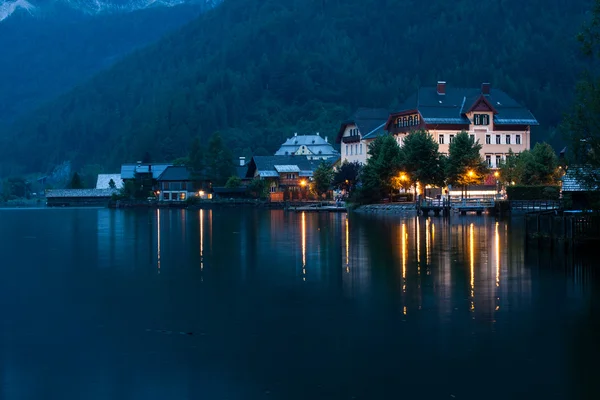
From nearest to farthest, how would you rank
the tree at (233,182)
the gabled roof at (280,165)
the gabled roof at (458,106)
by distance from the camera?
the gabled roof at (458,106) < the gabled roof at (280,165) < the tree at (233,182)

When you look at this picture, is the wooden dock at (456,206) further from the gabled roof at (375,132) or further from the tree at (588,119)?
the tree at (588,119)

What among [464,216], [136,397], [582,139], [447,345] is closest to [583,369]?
[447,345]

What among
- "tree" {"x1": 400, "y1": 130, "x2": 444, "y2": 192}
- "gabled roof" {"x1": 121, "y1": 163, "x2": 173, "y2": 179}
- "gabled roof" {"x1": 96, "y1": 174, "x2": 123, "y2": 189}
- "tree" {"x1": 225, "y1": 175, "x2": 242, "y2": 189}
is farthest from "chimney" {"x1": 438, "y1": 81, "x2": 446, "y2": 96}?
"gabled roof" {"x1": 96, "y1": 174, "x2": 123, "y2": 189}

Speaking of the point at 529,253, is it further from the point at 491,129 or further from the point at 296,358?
the point at 491,129

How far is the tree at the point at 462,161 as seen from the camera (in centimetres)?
8656

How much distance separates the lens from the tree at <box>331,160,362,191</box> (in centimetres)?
10681

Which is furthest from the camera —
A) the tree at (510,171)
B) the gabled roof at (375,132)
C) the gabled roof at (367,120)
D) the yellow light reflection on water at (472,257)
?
the gabled roof at (367,120)

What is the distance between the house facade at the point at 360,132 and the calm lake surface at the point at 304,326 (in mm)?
73002

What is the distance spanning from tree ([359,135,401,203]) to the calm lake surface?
167 ft

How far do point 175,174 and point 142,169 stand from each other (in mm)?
19341

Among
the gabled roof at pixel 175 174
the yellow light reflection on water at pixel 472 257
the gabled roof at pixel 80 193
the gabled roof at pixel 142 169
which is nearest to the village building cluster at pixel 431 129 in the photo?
the gabled roof at pixel 175 174

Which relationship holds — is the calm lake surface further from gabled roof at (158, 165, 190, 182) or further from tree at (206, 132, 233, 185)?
gabled roof at (158, 165, 190, 182)

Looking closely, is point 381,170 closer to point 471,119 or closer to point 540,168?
point 471,119

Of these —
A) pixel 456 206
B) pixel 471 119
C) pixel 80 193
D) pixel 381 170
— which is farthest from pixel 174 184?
pixel 456 206
